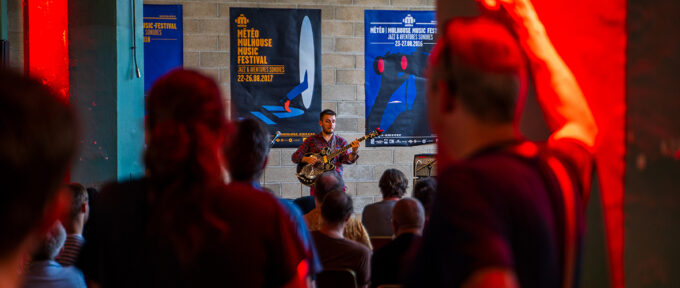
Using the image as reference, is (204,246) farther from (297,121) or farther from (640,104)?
(297,121)

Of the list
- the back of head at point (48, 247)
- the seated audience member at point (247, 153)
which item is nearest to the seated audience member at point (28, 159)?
the seated audience member at point (247, 153)

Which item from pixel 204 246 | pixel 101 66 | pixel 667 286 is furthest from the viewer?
pixel 101 66

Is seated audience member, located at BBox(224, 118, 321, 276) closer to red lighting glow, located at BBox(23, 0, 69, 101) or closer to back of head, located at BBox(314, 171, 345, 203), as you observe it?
back of head, located at BBox(314, 171, 345, 203)

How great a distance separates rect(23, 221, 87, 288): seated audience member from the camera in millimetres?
1993

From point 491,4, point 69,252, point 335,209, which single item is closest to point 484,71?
point 491,4

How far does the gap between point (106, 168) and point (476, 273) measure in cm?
380

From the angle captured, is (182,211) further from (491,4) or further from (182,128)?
(491,4)

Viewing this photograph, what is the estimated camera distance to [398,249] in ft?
8.10

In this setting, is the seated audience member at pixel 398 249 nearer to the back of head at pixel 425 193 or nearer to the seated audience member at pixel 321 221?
the seated audience member at pixel 321 221

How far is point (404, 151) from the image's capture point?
691cm

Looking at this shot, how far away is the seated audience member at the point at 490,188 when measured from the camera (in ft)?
2.63

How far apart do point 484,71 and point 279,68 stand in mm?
5870

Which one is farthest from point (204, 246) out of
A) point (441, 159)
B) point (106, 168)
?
point (106, 168)

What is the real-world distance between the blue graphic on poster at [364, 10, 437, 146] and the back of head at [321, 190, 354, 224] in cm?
418
